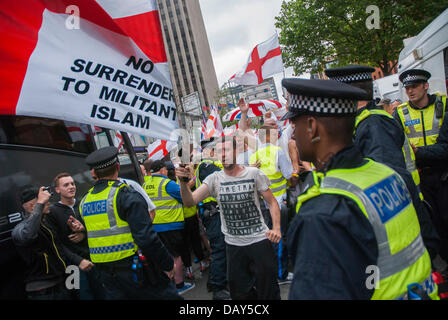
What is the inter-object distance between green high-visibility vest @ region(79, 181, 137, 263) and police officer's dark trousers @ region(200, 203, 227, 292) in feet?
5.10

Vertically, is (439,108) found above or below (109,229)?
above

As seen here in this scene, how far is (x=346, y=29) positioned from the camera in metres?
16.3

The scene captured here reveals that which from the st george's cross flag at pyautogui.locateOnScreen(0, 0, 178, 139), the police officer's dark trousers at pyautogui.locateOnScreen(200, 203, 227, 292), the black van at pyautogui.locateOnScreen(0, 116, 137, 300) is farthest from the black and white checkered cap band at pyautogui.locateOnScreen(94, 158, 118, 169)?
the police officer's dark trousers at pyautogui.locateOnScreen(200, 203, 227, 292)

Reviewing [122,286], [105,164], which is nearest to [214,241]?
[122,286]

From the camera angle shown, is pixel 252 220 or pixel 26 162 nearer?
pixel 252 220

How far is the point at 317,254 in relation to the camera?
0.96m

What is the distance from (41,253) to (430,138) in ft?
15.4

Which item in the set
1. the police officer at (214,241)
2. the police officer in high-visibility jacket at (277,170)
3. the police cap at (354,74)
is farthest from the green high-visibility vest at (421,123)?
the police officer at (214,241)

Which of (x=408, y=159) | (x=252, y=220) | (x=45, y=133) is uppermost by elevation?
(x=45, y=133)

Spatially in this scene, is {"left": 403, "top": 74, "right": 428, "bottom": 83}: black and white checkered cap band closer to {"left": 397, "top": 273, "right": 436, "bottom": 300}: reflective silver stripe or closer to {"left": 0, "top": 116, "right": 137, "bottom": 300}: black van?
{"left": 397, "top": 273, "right": 436, "bottom": 300}: reflective silver stripe

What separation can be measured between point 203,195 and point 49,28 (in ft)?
7.33

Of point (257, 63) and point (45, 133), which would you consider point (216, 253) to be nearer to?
point (45, 133)

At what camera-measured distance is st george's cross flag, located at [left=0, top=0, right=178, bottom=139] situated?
2549 mm

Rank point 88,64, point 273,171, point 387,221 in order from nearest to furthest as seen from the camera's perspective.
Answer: point 387,221 < point 88,64 < point 273,171
